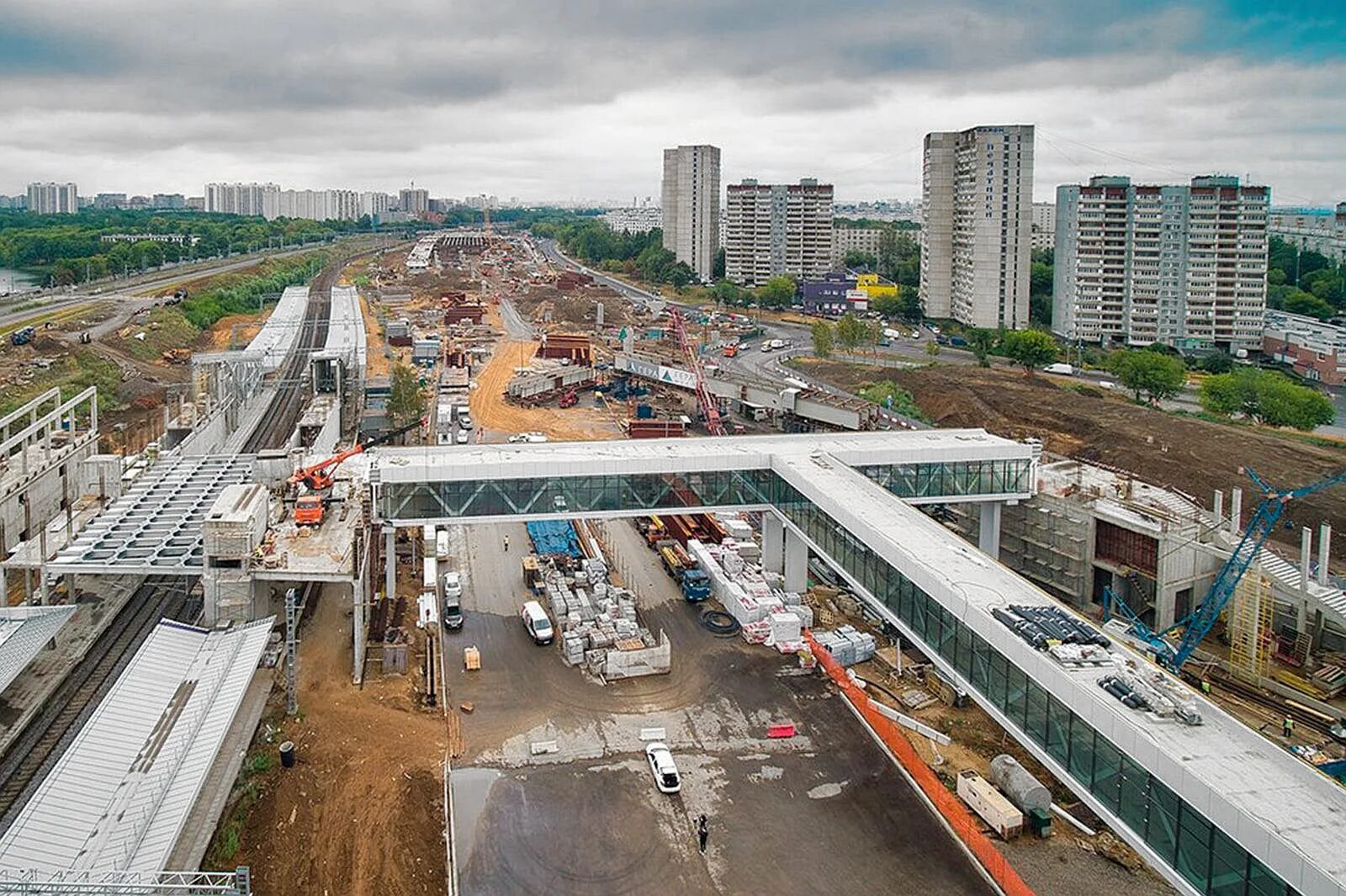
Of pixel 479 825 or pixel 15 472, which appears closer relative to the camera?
pixel 479 825

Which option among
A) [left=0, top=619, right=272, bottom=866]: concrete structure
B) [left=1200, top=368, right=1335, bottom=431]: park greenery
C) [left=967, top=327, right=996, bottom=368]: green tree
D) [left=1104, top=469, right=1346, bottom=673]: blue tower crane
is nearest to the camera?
[left=0, top=619, right=272, bottom=866]: concrete structure

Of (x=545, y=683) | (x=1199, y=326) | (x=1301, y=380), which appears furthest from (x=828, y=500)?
(x=1199, y=326)

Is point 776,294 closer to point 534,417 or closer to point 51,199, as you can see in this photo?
point 534,417

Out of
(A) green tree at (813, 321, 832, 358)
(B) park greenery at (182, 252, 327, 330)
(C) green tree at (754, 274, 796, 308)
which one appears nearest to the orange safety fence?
(A) green tree at (813, 321, 832, 358)

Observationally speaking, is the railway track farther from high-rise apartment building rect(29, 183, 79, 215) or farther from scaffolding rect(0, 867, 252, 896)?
high-rise apartment building rect(29, 183, 79, 215)

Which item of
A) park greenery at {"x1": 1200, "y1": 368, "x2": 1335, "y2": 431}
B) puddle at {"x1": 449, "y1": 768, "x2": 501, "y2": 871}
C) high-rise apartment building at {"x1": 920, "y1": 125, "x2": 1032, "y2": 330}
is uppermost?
high-rise apartment building at {"x1": 920, "y1": 125, "x2": 1032, "y2": 330}

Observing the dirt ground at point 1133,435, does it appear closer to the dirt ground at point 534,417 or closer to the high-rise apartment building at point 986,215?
the dirt ground at point 534,417

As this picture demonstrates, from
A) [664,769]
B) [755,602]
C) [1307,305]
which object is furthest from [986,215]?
[664,769]

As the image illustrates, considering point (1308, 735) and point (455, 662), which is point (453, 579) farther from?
point (1308, 735)
